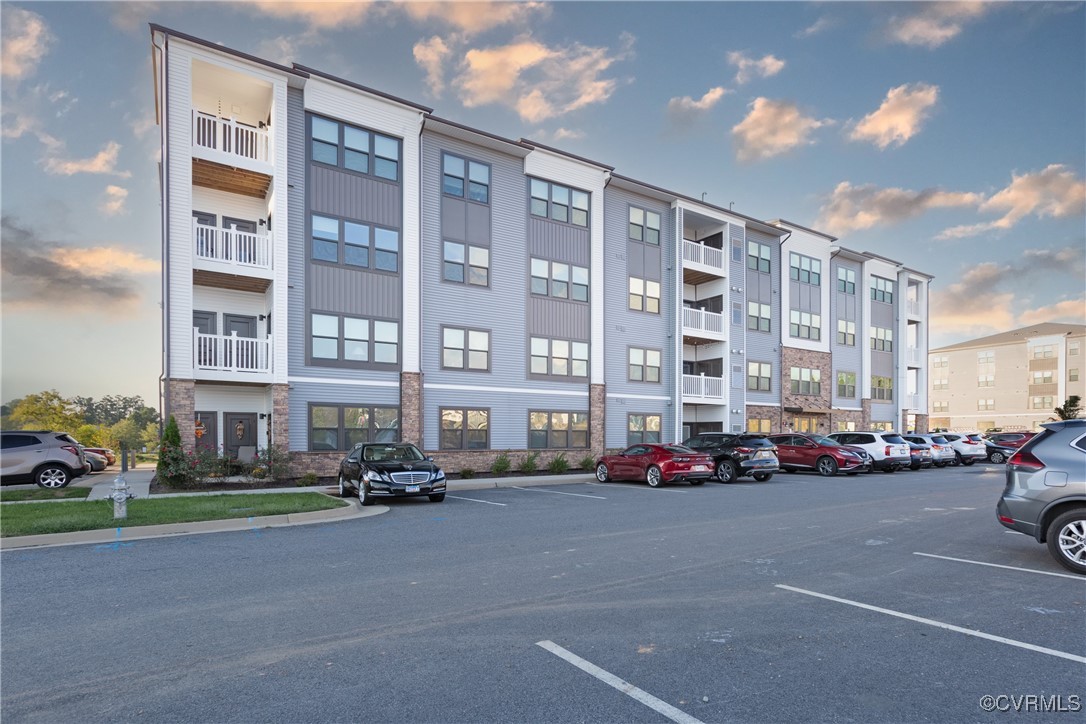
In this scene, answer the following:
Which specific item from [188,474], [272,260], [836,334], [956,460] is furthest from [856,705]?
[836,334]

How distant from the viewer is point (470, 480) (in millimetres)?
20719

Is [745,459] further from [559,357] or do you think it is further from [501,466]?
[559,357]

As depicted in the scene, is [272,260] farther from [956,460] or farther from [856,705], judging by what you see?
[956,460]

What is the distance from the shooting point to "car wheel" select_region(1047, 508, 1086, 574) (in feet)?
24.0

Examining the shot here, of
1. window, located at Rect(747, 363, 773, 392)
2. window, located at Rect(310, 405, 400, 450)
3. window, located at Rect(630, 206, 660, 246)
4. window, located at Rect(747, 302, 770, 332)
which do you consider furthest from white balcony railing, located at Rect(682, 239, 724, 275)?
window, located at Rect(310, 405, 400, 450)

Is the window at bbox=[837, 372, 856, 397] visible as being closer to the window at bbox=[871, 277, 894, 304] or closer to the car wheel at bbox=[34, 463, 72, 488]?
the window at bbox=[871, 277, 894, 304]

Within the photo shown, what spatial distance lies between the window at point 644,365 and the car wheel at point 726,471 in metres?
7.85

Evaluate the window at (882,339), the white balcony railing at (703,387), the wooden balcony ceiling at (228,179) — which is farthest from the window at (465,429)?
the window at (882,339)

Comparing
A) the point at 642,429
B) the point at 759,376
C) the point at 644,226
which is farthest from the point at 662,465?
the point at 759,376

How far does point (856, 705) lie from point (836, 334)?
38.3 meters

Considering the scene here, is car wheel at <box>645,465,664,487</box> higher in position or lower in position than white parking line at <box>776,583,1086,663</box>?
lower

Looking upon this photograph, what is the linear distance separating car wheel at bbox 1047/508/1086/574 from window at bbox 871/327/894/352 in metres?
37.1

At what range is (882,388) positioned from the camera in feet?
137

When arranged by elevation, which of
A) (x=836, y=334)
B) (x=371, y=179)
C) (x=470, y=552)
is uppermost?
(x=371, y=179)
